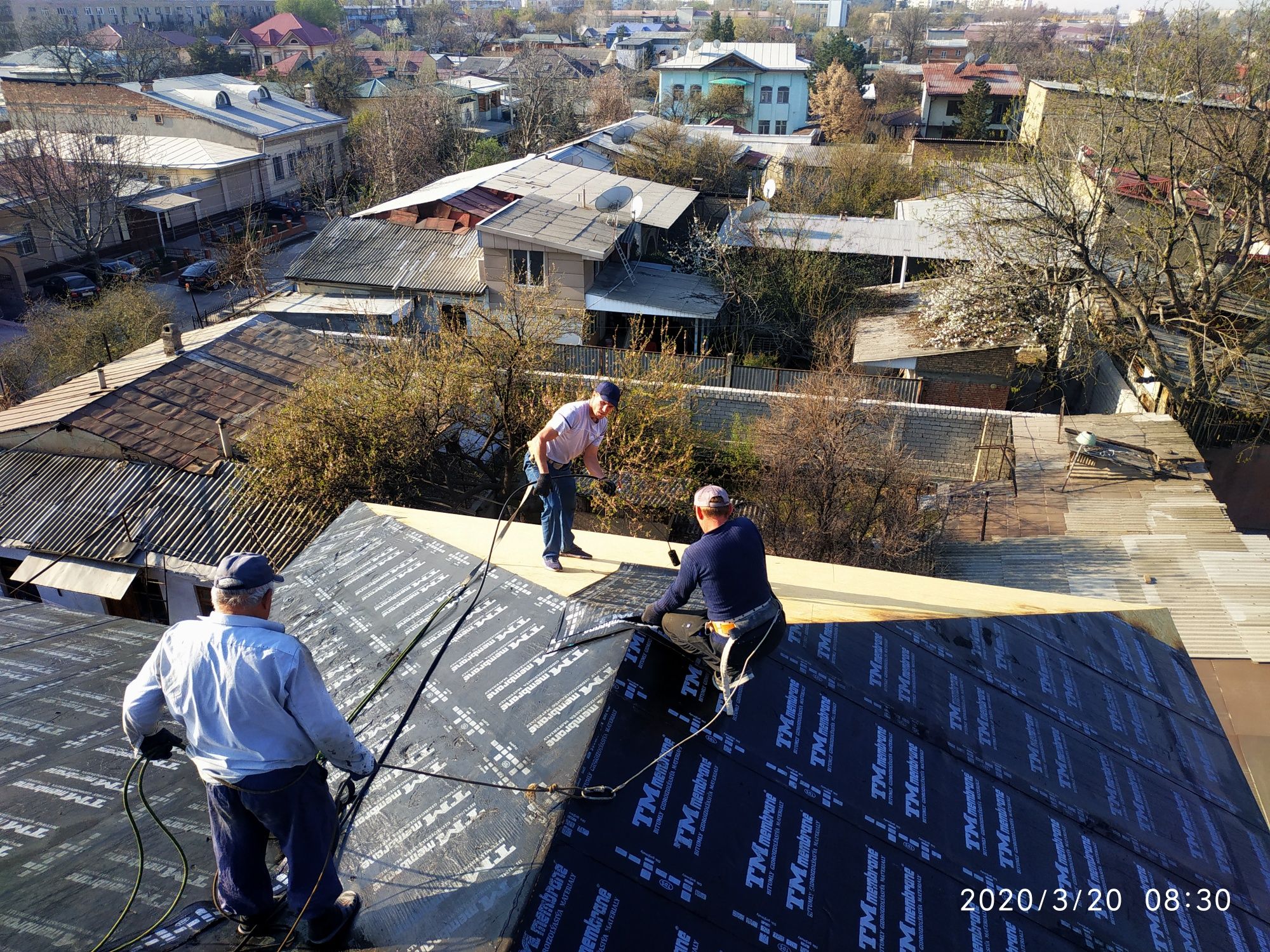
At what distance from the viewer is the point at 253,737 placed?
3084 millimetres

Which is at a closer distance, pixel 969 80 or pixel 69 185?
pixel 69 185

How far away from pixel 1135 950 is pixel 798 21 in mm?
172347

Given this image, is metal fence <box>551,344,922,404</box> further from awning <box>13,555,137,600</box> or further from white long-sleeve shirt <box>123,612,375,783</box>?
white long-sleeve shirt <box>123,612,375,783</box>

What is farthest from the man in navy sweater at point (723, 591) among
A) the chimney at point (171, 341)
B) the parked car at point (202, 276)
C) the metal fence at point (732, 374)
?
the parked car at point (202, 276)

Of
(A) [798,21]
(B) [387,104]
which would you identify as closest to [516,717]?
(B) [387,104]

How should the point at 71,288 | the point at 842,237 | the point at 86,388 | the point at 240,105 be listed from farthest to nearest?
the point at 240,105, the point at 71,288, the point at 842,237, the point at 86,388

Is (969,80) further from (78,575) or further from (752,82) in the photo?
(78,575)

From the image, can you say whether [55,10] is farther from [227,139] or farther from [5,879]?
[5,879]

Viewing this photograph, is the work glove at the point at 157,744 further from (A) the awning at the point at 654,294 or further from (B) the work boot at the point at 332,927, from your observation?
(A) the awning at the point at 654,294

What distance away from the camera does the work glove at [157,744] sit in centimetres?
326

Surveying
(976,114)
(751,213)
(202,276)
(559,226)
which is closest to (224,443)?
(559,226)

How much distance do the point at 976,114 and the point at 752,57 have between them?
16.9m

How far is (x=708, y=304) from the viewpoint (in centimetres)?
2323

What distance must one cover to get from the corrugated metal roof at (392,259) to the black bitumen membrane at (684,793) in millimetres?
18632
